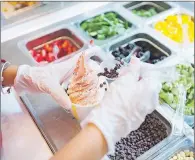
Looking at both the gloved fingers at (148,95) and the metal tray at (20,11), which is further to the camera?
the metal tray at (20,11)

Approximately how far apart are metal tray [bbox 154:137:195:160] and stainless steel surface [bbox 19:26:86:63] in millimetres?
673

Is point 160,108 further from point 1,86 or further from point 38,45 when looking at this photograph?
point 38,45

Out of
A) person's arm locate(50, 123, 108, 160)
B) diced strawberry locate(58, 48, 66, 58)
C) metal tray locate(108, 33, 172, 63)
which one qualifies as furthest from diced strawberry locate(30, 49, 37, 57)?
person's arm locate(50, 123, 108, 160)

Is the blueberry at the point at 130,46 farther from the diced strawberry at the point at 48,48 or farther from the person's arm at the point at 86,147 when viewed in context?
the person's arm at the point at 86,147

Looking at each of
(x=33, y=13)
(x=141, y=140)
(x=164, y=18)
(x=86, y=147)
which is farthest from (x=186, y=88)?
(x=33, y=13)

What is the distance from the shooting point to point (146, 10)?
1.88m

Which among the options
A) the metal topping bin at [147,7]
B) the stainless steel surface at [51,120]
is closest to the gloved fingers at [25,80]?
the stainless steel surface at [51,120]

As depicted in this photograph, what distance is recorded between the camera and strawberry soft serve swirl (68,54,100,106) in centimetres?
106

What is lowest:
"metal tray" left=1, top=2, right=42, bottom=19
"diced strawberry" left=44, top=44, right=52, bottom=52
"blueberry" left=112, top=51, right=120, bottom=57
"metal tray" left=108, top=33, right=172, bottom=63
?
"metal tray" left=108, top=33, right=172, bottom=63

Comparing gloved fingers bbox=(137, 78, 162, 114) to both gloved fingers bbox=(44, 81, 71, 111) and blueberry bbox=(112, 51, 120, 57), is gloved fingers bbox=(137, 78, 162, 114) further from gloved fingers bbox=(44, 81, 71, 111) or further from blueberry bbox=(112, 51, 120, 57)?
blueberry bbox=(112, 51, 120, 57)

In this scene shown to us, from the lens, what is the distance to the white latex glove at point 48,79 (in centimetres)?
109

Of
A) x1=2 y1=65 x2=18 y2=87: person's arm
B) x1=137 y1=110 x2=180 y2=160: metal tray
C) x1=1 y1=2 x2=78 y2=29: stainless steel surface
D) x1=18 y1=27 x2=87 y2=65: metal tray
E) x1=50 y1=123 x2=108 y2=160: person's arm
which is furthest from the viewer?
x1=1 y1=2 x2=78 y2=29: stainless steel surface

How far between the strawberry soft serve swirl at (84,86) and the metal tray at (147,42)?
480 millimetres

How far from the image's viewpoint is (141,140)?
1204mm
